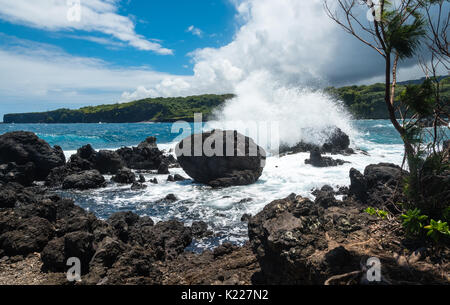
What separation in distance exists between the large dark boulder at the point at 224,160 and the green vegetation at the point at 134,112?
11024cm

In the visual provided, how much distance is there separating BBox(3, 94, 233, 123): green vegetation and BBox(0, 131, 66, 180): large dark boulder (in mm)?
107038

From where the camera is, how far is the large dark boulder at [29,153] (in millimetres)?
15164

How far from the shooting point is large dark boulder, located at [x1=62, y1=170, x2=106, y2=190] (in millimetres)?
13578

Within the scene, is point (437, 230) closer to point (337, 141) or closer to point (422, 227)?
point (422, 227)

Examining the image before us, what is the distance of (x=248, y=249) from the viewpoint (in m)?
5.80

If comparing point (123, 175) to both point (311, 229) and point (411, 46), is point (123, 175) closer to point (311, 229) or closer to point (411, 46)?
point (311, 229)

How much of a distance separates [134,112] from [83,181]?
132065mm

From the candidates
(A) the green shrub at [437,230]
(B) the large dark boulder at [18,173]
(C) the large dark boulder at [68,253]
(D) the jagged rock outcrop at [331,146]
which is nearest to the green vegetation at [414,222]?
(A) the green shrub at [437,230]

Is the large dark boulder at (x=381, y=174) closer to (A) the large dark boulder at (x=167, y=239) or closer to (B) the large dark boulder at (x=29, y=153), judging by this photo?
(A) the large dark boulder at (x=167, y=239)

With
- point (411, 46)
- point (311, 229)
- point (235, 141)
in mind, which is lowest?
point (311, 229)

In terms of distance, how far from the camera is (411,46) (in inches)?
135

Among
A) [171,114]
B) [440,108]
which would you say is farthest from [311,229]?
[171,114]

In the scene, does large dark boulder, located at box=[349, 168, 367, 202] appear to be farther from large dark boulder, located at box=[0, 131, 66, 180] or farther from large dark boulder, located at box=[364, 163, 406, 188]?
large dark boulder, located at box=[0, 131, 66, 180]
